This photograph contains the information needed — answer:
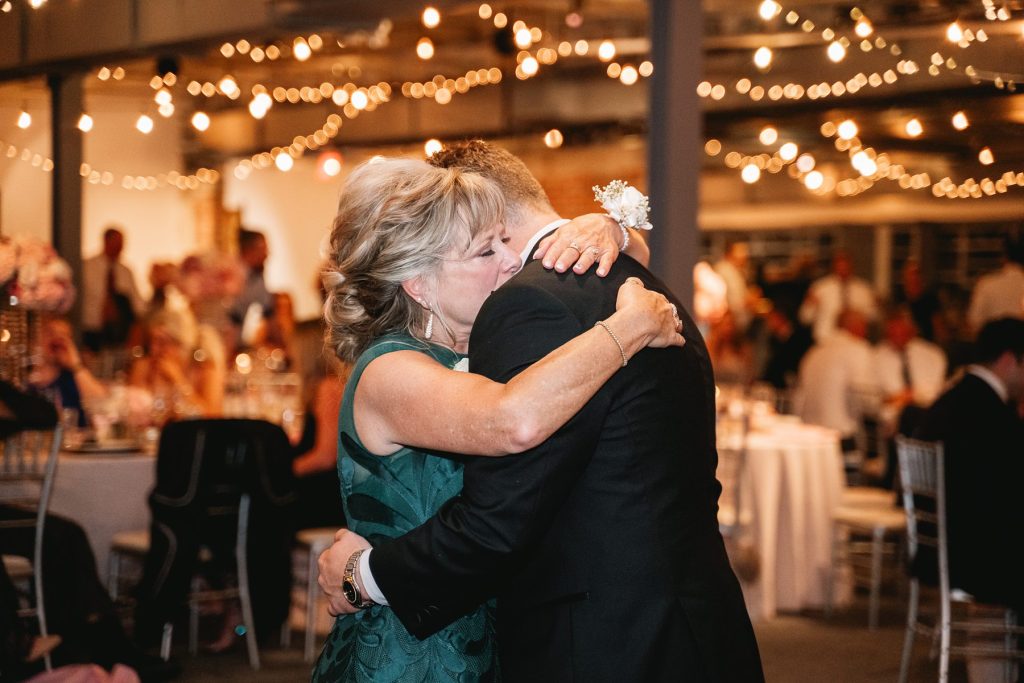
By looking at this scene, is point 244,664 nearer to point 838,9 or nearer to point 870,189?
point 838,9

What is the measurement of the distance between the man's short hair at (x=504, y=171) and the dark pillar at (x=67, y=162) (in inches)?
178

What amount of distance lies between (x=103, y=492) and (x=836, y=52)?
6.95 meters

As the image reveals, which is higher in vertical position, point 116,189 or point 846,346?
point 116,189

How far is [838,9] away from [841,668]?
3.03m

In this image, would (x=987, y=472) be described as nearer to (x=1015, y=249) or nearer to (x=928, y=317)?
(x=1015, y=249)

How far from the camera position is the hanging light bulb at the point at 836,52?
29.9ft

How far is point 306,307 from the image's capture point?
15281 mm

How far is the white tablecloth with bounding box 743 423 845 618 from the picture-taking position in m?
6.10

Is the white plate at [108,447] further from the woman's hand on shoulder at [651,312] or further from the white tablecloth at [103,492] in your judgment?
the woman's hand on shoulder at [651,312]

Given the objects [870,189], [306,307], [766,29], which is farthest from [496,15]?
[870,189]

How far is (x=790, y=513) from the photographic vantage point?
620cm

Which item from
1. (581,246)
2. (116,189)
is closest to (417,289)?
(581,246)

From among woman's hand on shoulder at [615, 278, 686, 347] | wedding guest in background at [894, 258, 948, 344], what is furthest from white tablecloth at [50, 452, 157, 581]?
wedding guest in background at [894, 258, 948, 344]

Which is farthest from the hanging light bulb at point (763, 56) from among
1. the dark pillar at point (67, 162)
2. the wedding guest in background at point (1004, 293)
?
the dark pillar at point (67, 162)
